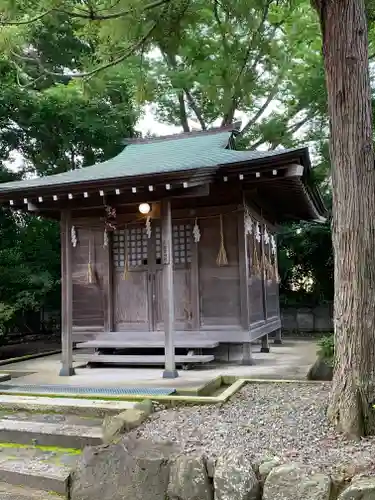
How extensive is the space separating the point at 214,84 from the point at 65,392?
4.02 meters

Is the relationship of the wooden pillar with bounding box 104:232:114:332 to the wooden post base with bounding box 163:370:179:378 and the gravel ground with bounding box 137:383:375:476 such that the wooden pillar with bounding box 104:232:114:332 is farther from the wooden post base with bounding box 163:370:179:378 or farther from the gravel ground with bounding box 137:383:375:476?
the gravel ground with bounding box 137:383:375:476

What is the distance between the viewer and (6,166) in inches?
527

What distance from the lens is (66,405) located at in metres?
4.96

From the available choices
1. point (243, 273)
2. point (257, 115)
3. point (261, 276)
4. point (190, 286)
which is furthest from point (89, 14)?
point (257, 115)

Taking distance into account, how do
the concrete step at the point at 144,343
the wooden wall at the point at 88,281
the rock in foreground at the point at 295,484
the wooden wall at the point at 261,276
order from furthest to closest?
the wooden wall at the point at 88,281 → the wooden wall at the point at 261,276 → the concrete step at the point at 144,343 → the rock in foreground at the point at 295,484

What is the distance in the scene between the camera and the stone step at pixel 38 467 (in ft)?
11.8

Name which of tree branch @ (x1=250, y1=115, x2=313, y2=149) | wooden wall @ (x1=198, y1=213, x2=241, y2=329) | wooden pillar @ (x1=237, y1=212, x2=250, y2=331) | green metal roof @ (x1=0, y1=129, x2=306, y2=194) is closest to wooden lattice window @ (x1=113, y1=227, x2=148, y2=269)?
wooden wall @ (x1=198, y1=213, x2=241, y2=329)

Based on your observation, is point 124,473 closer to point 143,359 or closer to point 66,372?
point 66,372

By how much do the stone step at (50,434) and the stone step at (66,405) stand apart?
0.32 metres

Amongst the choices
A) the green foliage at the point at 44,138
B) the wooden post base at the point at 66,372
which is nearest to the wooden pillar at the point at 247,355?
the wooden post base at the point at 66,372

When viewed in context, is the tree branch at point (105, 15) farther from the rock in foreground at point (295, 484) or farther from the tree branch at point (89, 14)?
the rock in foreground at point (295, 484)

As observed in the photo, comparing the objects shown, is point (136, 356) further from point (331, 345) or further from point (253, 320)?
point (331, 345)

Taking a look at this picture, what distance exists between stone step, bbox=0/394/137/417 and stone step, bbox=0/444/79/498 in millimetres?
675

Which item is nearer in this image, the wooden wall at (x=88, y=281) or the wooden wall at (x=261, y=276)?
the wooden wall at (x=261, y=276)
